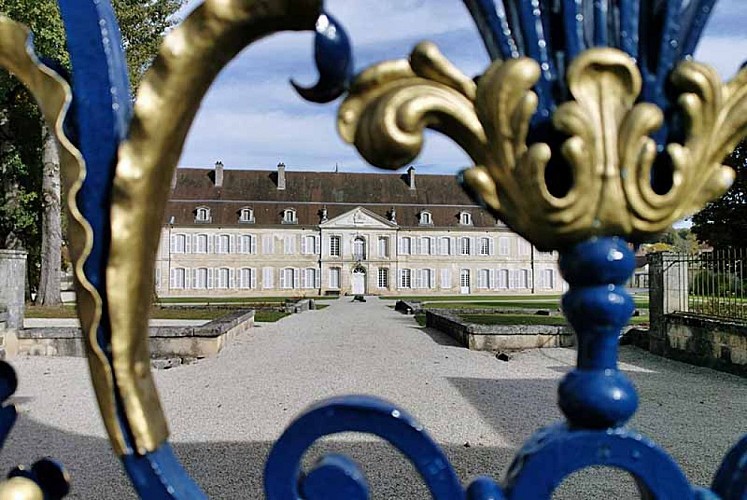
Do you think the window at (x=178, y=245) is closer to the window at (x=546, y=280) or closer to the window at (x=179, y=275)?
the window at (x=179, y=275)

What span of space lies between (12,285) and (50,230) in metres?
9.34

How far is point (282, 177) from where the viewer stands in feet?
170

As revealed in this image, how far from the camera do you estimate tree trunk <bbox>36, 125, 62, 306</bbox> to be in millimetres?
19719

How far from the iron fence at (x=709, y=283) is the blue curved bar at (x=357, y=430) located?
964 centimetres

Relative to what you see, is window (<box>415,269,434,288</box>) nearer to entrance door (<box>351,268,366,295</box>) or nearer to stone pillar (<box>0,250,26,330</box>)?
entrance door (<box>351,268,366,295</box>)

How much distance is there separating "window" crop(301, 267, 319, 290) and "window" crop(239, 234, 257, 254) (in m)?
4.11

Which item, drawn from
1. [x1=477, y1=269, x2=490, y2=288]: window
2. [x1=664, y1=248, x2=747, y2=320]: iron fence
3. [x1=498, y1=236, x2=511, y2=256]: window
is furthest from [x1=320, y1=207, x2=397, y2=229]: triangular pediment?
[x1=664, y1=248, x2=747, y2=320]: iron fence

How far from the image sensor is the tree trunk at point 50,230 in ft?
64.7

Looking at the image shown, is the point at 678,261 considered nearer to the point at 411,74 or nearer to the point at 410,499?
the point at 410,499

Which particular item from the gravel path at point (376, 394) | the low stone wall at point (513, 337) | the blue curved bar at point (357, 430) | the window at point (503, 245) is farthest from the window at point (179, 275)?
the blue curved bar at point (357, 430)

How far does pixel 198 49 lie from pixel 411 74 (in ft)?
0.81

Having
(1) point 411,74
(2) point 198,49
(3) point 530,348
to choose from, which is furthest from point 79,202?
(3) point 530,348

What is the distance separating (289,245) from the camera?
48875mm

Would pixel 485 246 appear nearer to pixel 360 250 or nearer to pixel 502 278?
pixel 502 278
